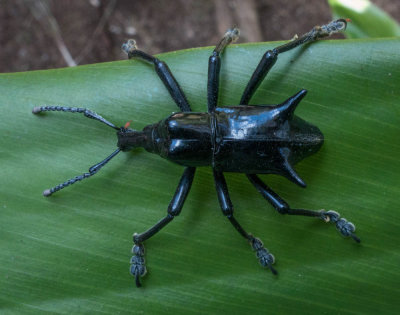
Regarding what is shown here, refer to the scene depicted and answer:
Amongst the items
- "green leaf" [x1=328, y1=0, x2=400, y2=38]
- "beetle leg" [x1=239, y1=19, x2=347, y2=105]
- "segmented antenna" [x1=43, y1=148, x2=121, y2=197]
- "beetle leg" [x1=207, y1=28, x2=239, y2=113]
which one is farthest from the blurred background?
"segmented antenna" [x1=43, y1=148, x2=121, y2=197]

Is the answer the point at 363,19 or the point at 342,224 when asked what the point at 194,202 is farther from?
the point at 363,19

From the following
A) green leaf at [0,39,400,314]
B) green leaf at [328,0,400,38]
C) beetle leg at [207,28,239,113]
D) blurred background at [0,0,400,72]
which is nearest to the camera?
green leaf at [0,39,400,314]

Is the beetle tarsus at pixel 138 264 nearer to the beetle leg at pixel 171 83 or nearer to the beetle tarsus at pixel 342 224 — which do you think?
the beetle leg at pixel 171 83

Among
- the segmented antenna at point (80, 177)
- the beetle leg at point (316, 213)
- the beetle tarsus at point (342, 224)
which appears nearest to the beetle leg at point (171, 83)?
the segmented antenna at point (80, 177)

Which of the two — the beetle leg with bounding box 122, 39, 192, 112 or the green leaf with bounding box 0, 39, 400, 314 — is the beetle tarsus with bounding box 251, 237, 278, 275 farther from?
the beetle leg with bounding box 122, 39, 192, 112

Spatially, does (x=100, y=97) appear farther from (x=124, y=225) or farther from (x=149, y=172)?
(x=124, y=225)

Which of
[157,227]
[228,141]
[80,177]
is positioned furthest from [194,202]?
[80,177]
